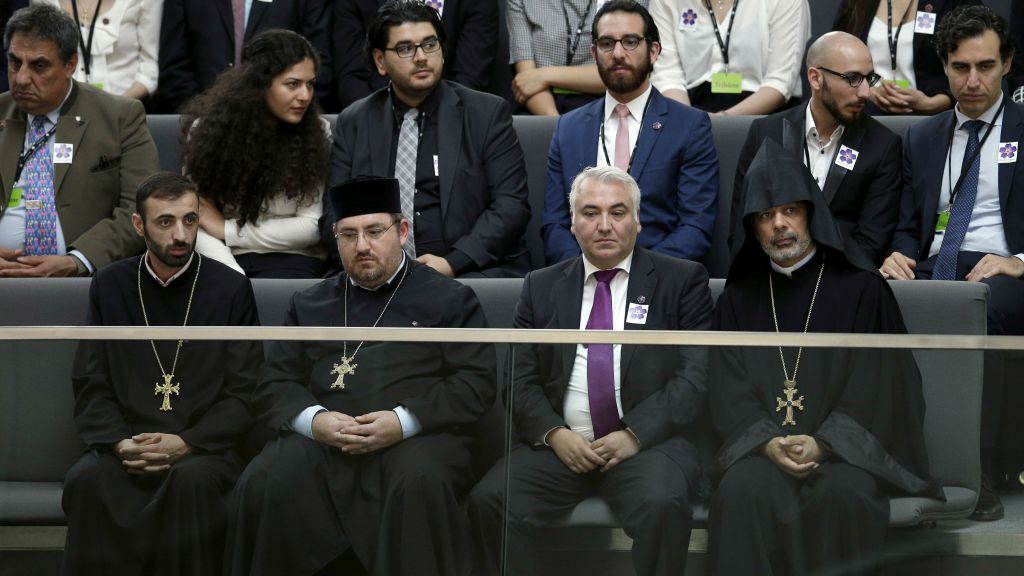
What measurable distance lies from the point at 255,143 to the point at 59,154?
71 centimetres

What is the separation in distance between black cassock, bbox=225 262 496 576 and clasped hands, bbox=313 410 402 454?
0.02 m

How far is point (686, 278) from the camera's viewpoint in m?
3.97

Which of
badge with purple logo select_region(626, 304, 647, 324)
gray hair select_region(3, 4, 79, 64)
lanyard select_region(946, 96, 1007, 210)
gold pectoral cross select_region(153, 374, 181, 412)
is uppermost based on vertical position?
gray hair select_region(3, 4, 79, 64)

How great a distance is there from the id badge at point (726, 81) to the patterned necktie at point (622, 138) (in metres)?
0.72

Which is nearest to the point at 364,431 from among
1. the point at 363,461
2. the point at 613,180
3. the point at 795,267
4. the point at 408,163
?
the point at 363,461

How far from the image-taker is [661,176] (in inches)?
190

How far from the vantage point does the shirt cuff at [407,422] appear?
→ 3.20m

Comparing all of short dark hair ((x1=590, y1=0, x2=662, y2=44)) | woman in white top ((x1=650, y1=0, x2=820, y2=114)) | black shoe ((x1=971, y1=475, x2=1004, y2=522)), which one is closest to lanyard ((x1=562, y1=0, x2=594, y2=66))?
woman in white top ((x1=650, y1=0, x2=820, y2=114))

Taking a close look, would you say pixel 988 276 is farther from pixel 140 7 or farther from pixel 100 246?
pixel 140 7

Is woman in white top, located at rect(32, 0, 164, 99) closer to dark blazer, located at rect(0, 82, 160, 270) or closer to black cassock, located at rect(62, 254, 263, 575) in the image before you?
dark blazer, located at rect(0, 82, 160, 270)

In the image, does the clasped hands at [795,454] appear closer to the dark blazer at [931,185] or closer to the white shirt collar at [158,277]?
the dark blazer at [931,185]

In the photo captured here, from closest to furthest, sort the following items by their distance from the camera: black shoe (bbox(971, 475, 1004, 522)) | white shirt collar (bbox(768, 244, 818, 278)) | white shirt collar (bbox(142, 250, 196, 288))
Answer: black shoe (bbox(971, 475, 1004, 522)) → white shirt collar (bbox(768, 244, 818, 278)) → white shirt collar (bbox(142, 250, 196, 288))

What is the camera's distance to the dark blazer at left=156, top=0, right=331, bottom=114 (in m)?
5.79

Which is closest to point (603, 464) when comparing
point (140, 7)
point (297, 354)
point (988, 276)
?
point (297, 354)
